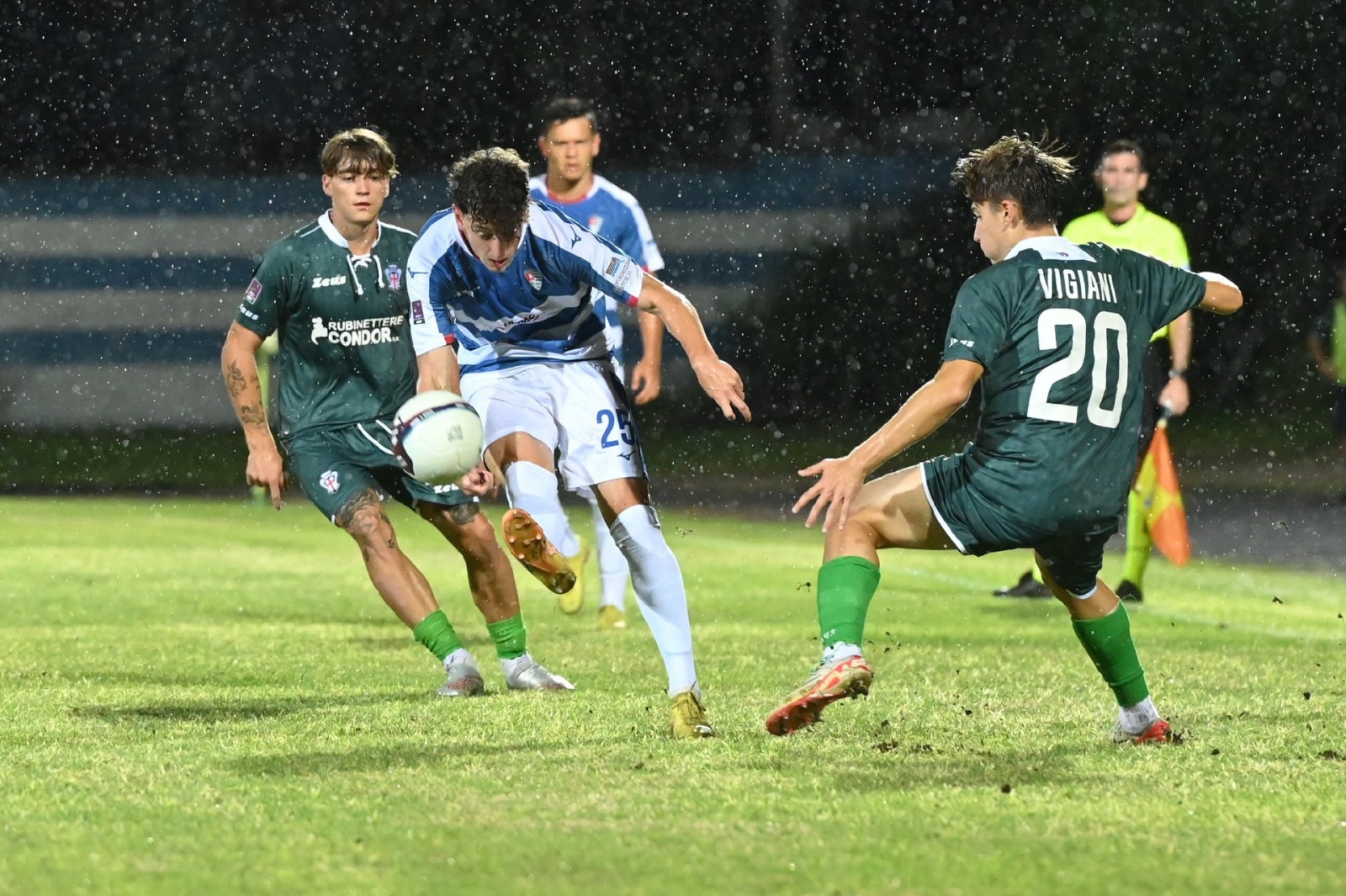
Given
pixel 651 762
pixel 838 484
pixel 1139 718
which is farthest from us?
pixel 1139 718

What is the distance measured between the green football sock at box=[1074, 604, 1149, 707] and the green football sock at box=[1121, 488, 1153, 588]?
4196 mm

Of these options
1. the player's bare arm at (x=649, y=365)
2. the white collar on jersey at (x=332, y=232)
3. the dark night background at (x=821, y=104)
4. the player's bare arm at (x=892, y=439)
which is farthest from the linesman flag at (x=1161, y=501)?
the dark night background at (x=821, y=104)

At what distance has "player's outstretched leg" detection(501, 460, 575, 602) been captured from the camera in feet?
21.4

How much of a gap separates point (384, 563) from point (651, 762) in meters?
2.10

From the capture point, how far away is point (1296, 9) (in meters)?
25.2

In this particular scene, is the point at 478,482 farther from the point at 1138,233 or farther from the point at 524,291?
the point at 1138,233

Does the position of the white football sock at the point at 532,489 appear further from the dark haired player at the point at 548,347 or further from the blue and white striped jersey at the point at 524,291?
the blue and white striped jersey at the point at 524,291

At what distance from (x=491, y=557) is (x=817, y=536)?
8.12 metres

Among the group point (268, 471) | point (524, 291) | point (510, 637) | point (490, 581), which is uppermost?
point (524, 291)

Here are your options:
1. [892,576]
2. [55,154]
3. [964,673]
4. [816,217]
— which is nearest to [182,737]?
[964,673]

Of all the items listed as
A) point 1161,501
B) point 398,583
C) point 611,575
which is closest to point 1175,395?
point 1161,501

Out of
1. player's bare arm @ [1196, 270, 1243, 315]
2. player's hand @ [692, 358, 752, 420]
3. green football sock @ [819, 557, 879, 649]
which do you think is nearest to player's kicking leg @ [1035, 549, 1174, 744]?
green football sock @ [819, 557, 879, 649]

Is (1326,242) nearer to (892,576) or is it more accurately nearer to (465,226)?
(892,576)

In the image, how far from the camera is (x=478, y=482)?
6.88 m
